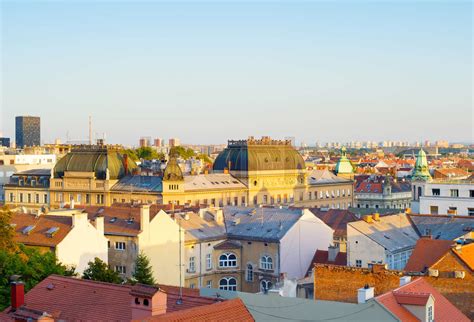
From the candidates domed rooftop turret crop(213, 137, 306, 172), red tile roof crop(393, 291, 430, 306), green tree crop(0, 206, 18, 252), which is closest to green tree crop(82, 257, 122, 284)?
green tree crop(0, 206, 18, 252)

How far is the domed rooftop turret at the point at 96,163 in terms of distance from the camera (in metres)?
117

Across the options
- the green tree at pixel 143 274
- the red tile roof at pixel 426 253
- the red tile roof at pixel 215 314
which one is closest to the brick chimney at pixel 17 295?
the red tile roof at pixel 215 314

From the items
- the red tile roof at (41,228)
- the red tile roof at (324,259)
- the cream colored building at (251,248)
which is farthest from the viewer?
the cream colored building at (251,248)

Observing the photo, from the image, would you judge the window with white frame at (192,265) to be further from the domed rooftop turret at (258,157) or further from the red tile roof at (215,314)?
the domed rooftop turret at (258,157)

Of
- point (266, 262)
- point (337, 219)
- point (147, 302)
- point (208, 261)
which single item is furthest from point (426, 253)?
point (337, 219)

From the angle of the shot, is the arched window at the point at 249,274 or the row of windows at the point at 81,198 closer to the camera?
the arched window at the point at 249,274

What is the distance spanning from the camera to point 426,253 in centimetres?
5059

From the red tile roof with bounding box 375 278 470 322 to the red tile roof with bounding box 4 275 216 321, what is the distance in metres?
7.51

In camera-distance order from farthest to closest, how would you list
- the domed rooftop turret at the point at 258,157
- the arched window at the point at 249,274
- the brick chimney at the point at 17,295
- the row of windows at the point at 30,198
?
the domed rooftop turret at the point at 258,157, the row of windows at the point at 30,198, the arched window at the point at 249,274, the brick chimney at the point at 17,295

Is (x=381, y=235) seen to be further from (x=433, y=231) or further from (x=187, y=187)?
(x=187, y=187)

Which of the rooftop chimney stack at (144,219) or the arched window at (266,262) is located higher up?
the rooftop chimney stack at (144,219)

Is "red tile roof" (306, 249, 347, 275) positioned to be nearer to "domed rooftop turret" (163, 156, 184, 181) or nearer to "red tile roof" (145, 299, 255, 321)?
"red tile roof" (145, 299, 255, 321)

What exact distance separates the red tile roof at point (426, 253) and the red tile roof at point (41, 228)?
27.2m

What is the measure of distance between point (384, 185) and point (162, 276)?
91.8m
